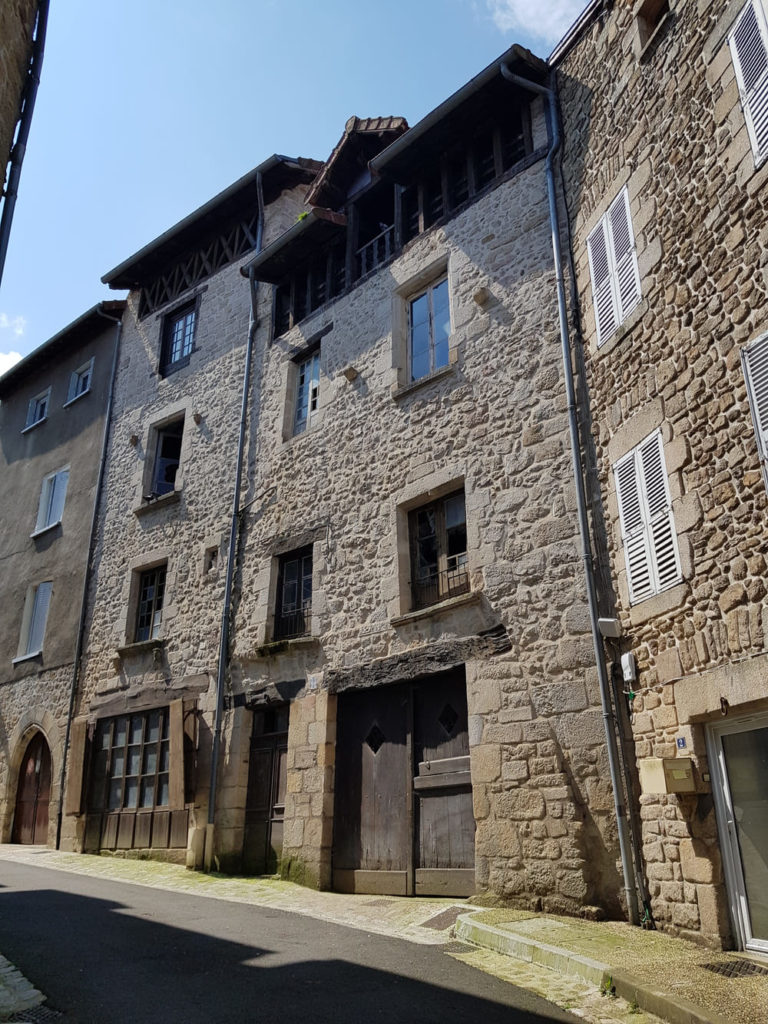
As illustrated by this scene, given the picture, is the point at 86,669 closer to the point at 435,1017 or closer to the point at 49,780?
the point at 49,780

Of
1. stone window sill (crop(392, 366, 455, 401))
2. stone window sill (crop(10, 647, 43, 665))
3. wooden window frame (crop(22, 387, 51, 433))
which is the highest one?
wooden window frame (crop(22, 387, 51, 433))

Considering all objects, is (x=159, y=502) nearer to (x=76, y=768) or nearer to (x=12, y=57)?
(x=76, y=768)

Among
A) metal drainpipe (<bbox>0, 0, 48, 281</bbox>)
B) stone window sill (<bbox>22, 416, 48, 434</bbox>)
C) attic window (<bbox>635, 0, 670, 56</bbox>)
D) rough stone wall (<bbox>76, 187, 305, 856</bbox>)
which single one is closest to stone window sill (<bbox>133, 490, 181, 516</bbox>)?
rough stone wall (<bbox>76, 187, 305, 856</bbox>)

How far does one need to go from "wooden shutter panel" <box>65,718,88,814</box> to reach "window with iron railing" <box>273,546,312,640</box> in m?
3.74

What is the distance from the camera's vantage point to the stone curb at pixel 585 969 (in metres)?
3.43

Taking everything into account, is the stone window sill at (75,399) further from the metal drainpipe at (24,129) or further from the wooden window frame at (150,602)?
the metal drainpipe at (24,129)

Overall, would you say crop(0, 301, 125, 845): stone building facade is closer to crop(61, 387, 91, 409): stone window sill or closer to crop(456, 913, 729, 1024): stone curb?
crop(61, 387, 91, 409): stone window sill

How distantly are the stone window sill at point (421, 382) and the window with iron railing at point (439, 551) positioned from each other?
4.49 feet

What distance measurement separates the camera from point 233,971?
14.2 feet

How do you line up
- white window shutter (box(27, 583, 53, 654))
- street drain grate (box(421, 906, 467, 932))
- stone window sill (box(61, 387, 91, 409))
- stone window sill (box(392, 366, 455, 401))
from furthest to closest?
stone window sill (box(61, 387, 91, 409)), white window shutter (box(27, 583, 53, 654)), stone window sill (box(392, 366, 455, 401)), street drain grate (box(421, 906, 467, 932))

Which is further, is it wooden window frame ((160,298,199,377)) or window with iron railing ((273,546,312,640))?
wooden window frame ((160,298,199,377))

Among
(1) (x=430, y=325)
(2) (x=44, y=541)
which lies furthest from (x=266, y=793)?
(2) (x=44, y=541)

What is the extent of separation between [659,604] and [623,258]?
312cm

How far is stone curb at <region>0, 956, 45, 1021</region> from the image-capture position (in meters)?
3.56
